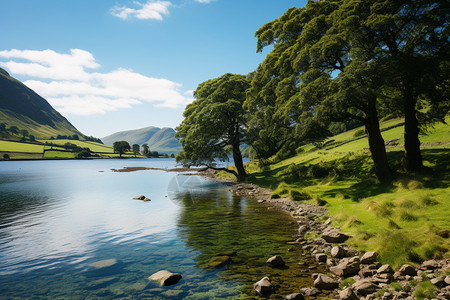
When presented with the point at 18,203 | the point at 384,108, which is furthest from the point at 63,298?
the point at 384,108

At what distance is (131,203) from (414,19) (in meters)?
31.1

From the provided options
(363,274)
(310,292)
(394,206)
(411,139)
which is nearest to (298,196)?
(394,206)

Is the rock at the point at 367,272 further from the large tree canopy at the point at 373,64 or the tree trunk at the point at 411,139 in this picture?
the tree trunk at the point at 411,139

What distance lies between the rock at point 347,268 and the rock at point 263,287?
2708 mm

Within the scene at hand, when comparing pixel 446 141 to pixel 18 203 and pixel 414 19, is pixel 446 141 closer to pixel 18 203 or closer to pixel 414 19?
pixel 414 19

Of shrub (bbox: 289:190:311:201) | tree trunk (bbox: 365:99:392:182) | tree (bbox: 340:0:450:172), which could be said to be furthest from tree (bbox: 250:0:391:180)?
shrub (bbox: 289:190:311:201)

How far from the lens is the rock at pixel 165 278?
9430mm

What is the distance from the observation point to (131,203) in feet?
95.1

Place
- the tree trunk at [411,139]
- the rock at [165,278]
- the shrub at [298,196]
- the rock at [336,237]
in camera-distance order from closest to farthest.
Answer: the rock at [165,278] < the rock at [336,237] < the tree trunk at [411,139] < the shrub at [298,196]

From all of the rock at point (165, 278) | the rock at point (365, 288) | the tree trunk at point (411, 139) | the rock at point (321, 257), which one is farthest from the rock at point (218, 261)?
the tree trunk at point (411, 139)

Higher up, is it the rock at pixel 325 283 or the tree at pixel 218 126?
the tree at pixel 218 126

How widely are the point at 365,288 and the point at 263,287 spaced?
3.15 m

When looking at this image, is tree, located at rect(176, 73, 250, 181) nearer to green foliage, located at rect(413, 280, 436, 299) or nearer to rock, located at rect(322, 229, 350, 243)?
rock, located at rect(322, 229, 350, 243)

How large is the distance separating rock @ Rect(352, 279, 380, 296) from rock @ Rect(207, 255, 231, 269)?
528 centimetres
